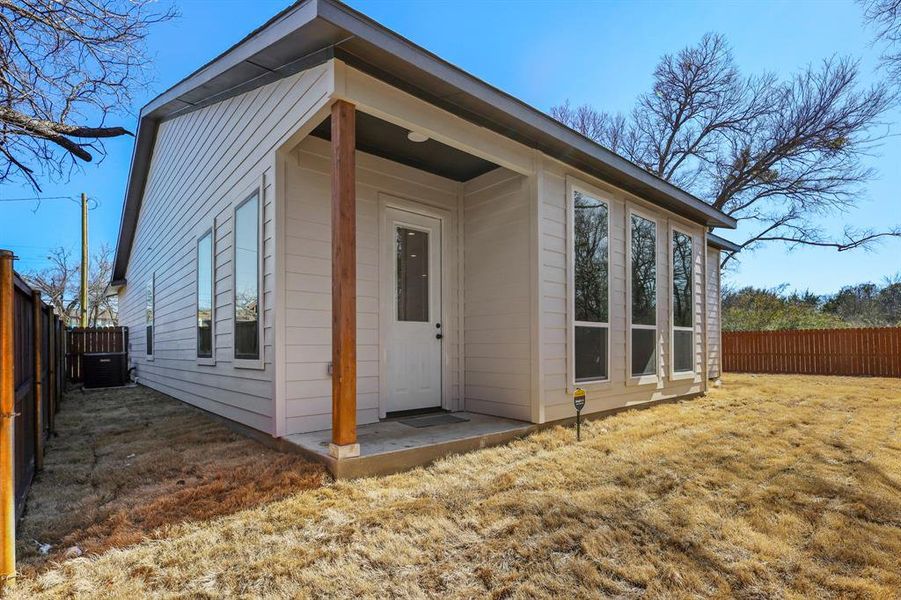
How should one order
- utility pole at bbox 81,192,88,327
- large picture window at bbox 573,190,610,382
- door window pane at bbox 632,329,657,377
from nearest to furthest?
large picture window at bbox 573,190,610,382, door window pane at bbox 632,329,657,377, utility pole at bbox 81,192,88,327

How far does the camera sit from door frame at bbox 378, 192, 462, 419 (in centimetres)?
451

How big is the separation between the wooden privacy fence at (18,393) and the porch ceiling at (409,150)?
2.57 metres

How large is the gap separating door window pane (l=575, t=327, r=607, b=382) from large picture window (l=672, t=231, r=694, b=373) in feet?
5.78

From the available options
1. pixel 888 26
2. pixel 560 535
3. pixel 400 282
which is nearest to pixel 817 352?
pixel 888 26

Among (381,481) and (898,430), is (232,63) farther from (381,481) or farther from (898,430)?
(898,430)

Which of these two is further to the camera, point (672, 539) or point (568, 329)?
point (568, 329)

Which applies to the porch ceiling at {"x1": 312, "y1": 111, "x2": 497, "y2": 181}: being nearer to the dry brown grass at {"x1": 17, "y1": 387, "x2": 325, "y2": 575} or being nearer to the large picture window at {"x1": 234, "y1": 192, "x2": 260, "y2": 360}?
the large picture window at {"x1": 234, "y1": 192, "x2": 260, "y2": 360}

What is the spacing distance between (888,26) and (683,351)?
15.3 feet

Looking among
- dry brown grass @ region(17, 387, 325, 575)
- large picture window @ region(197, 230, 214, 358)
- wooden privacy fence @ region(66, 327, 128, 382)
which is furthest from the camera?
wooden privacy fence @ region(66, 327, 128, 382)

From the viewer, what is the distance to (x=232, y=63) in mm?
3877

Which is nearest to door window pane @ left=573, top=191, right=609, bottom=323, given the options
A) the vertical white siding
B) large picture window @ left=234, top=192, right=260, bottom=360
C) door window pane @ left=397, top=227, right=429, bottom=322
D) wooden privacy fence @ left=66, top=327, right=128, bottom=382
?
door window pane @ left=397, top=227, right=429, bottom=322

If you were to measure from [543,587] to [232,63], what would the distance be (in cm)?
445

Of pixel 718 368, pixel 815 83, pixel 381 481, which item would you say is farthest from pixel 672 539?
pixel 815 83

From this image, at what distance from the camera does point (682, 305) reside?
666 cm
